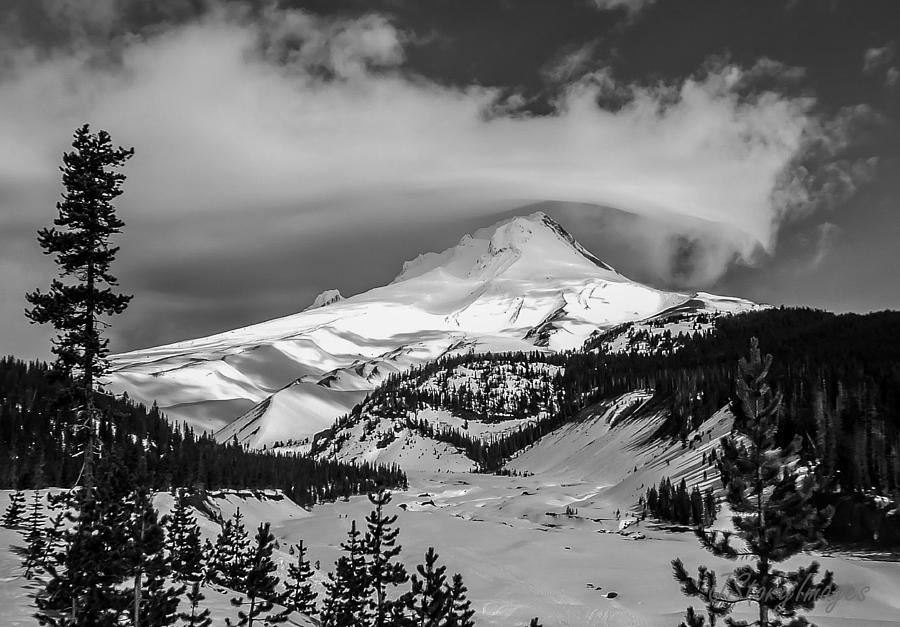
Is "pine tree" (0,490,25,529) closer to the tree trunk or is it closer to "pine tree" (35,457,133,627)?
the tree trunk

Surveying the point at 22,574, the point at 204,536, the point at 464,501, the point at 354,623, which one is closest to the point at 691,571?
the point at 354,623

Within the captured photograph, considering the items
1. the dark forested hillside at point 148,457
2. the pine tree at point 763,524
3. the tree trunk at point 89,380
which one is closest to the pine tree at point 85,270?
the tree trunk at point 89,380

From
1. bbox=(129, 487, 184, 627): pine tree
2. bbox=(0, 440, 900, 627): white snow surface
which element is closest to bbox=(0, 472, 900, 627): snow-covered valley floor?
bbox=(0, 440, 900, 627): white snow surface

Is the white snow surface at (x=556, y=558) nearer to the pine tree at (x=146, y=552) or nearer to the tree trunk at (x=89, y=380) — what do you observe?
the pine tree at (x=146, y=552)

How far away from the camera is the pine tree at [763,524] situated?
2473 cm

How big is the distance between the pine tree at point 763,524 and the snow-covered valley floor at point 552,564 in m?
26.8

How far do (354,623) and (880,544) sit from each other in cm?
8187

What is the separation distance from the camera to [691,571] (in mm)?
77375

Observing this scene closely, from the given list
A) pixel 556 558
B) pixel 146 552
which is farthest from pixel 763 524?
pixel 556 558

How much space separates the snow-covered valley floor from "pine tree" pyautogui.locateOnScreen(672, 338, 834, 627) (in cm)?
2680

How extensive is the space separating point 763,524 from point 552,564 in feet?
229

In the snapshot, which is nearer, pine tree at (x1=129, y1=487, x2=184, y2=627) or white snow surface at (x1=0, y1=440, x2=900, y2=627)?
pine tree at (x1=129, y1=487, x2=184, y2=627)

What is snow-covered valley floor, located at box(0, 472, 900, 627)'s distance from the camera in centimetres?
A: 5975

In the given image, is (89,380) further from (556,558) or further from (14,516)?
(556,558)
